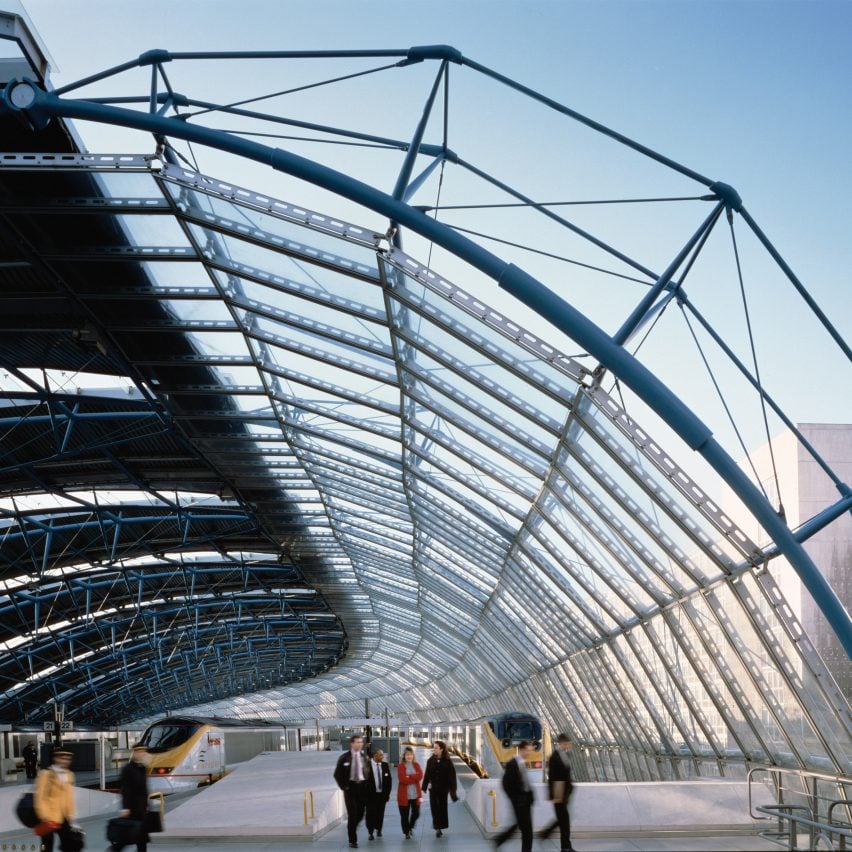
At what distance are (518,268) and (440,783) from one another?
410 inches

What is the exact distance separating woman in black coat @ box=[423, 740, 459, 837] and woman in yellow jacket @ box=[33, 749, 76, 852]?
806 centimetres

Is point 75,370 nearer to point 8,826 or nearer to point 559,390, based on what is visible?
point 8,826

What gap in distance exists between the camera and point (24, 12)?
46.8 feet

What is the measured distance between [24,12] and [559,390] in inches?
391

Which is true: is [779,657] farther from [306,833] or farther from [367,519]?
[367,519]

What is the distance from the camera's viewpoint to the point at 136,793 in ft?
44.8

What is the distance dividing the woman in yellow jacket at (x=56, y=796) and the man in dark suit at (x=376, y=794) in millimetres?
6643

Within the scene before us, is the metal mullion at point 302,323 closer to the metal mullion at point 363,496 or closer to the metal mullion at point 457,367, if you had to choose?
the metal mullion at point 457,367

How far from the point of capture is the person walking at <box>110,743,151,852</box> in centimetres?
1355

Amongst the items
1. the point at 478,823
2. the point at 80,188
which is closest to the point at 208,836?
the point at 478,823

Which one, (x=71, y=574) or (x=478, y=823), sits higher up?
(x=71, y=574)

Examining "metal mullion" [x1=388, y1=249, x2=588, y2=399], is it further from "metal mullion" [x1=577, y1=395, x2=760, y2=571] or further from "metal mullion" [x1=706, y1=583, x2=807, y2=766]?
"metal mullion" [x1=706, y1=583, x2=807, y2=766]

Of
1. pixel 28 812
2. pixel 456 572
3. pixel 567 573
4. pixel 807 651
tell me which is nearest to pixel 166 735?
pixel 456 572

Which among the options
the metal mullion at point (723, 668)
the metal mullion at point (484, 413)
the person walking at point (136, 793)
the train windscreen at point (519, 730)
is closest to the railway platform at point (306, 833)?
the metal mullion at point (723, 668)
